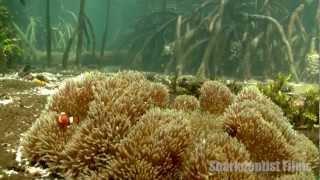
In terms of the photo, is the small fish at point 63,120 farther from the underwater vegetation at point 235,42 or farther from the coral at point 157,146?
the underwater vegetation at point 235,42

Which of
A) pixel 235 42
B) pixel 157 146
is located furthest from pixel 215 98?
pixel 235 42

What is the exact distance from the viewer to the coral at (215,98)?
488cm

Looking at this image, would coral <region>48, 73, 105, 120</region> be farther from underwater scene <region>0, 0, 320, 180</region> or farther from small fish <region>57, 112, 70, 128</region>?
small fish <region>57, 112, 70, 128</region>

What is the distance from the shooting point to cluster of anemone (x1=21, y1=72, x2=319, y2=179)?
3113mm

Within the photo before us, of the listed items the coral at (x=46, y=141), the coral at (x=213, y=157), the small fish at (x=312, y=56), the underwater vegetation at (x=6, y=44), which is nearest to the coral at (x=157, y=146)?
the coral at (x=213, y=157)

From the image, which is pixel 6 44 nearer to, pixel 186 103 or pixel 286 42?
pixel 186 103

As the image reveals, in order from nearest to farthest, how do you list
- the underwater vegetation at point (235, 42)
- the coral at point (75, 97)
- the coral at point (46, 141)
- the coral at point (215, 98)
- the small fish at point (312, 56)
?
the coral at point (46, 141) < the coral at point (75, 97) < the coral at point (215, 98) < the underwater vegetation at point (235, 42) < the small fish at point (312, 56)

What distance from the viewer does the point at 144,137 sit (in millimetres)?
3252

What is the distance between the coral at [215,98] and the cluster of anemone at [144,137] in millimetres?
720

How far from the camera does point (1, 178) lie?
3.21 meters

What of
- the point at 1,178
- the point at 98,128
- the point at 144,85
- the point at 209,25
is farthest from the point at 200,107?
the point at 209,25

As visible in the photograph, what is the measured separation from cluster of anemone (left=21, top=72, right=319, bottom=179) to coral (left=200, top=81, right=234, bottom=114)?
2.36 feet

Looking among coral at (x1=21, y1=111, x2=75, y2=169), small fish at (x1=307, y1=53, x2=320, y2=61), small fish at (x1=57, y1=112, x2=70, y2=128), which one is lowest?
coral at (x1=21, y1=111, x2=75, y2=169)

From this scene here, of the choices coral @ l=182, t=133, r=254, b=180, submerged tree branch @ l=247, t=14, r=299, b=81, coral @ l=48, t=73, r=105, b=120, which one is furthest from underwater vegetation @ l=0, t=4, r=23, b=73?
coral @ l=182, t=133, r=254, b=180
